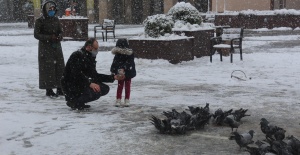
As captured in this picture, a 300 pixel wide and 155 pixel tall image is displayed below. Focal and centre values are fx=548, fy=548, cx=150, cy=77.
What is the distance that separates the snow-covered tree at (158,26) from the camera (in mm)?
15883

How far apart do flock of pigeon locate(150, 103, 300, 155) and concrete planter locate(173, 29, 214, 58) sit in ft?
A: 28.4

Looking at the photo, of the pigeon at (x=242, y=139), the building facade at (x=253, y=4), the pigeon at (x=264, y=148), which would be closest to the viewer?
the pigeon at (x=264, y=148)

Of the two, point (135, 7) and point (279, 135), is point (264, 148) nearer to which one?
point (279, 135)

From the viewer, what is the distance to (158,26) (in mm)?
15914

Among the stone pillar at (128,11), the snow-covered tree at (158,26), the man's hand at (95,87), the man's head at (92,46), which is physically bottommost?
the man's hand at (95,87)

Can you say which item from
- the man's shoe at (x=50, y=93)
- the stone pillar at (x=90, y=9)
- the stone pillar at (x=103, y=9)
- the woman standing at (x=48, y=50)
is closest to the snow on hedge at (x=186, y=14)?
the woman standing at (x=48, y=50)

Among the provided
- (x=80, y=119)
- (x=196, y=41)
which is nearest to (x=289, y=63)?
(x=196, y=41)

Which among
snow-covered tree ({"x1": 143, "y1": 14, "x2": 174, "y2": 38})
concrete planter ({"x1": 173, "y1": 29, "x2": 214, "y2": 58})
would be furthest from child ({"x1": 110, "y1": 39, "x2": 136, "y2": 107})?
concrete planter ({"x1": 173, "y1": 29, "x2": 214, "y2": 58})

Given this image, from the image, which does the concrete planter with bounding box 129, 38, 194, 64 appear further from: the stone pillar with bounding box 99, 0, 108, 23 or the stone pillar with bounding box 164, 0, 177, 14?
the stone pillar with bounding box 99, 0, 108, 23

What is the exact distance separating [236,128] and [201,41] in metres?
9.90

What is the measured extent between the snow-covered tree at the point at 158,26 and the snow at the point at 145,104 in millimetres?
861

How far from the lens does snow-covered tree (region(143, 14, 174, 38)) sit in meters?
15.9

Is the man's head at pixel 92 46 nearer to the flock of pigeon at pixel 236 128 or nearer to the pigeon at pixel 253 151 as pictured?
the flock of pigeon at pixel 236 128

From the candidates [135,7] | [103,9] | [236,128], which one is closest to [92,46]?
[236,128]
